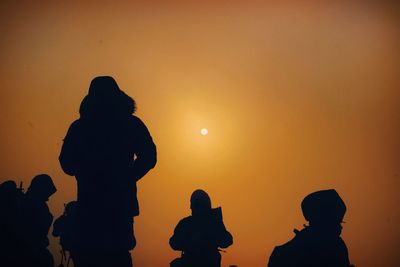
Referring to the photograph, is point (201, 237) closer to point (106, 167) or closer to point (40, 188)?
point (106, 167)

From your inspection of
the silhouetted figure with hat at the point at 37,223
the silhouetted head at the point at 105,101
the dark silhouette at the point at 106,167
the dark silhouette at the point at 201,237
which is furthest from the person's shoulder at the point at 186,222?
the silhouetted head at the point at 105,101

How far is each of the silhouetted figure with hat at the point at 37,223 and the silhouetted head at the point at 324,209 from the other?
2.24 meters

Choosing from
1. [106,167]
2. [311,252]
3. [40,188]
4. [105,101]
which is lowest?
[311,252]

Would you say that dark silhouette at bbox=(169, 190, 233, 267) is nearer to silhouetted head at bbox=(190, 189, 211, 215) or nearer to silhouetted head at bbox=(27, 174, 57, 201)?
silhouetted head at bbox=(190, 189, 211, 215)

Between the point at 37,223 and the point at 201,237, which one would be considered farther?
the point at 37,223

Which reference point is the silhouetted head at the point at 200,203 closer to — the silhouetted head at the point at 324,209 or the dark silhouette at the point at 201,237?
the dark silhouette at the point at 201,237

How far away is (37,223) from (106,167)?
5.22 ft

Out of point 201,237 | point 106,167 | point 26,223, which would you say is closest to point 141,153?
point 106,167

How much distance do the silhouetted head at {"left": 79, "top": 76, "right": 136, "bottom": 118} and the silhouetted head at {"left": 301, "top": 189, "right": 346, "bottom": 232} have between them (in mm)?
1422

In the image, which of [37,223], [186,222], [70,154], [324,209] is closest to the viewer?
[70,154]

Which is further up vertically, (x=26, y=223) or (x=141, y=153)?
(x=141, y=153)

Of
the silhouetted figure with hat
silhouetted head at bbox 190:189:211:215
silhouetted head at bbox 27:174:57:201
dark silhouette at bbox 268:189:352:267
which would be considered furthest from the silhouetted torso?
silhouetted head at bbox 27:174:57:201

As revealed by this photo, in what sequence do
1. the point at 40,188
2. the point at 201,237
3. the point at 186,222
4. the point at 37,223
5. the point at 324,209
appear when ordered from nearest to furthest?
the point at 324,209, the point at 201,237, the point at 186,222, the point at 37,223, the point at 40,188

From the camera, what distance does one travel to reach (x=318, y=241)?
101 inches
